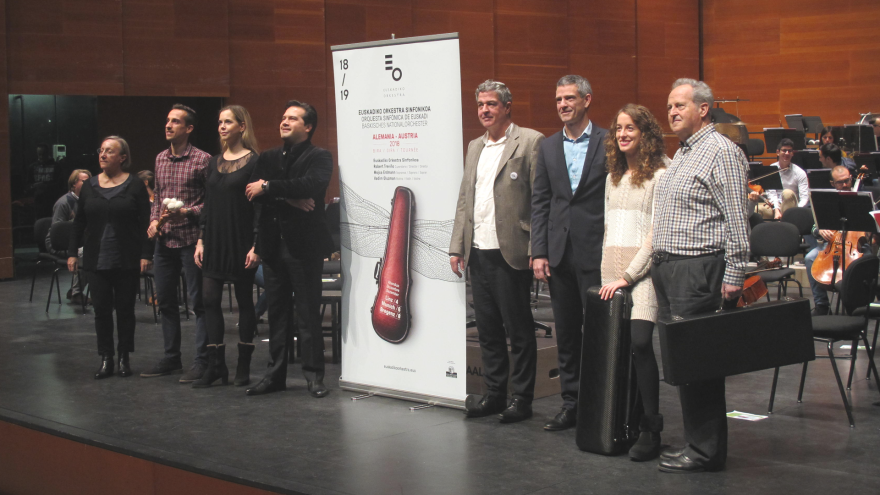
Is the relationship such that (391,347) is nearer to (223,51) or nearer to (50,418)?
(50,418)

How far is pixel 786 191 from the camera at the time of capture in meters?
8.41

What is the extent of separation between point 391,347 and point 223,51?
22.3 ft

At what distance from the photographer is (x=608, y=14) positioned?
41.5 ft

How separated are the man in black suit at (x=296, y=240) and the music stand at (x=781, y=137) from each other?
8045mm

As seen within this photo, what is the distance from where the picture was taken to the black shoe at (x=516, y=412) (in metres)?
3.83

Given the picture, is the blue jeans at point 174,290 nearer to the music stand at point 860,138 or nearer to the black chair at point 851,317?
the black chair at point 851,317

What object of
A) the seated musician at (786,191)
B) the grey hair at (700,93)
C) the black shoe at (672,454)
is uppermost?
the grey hair at (700,93)

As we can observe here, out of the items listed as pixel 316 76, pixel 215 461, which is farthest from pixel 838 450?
pixel 316 76

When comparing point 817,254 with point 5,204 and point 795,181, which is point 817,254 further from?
point 5,204

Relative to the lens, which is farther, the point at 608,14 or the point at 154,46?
the point at 608,14

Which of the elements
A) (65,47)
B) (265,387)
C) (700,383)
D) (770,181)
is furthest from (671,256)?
(65,47)

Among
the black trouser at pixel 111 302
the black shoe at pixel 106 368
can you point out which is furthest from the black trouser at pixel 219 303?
the black shoe at pixel 106 368

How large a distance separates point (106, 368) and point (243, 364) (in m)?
0.90

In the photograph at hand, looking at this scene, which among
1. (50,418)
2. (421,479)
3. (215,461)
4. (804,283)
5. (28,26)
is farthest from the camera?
(28,26)
